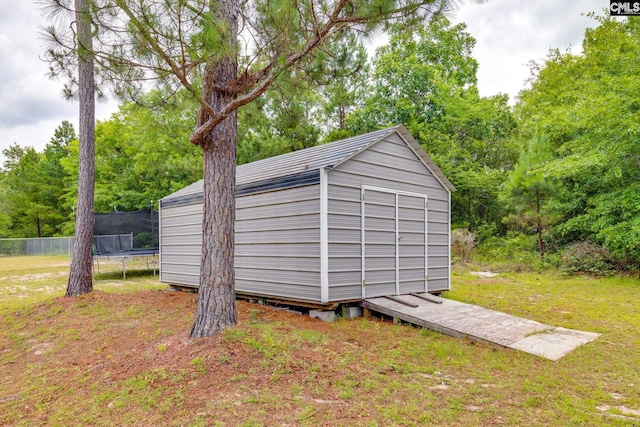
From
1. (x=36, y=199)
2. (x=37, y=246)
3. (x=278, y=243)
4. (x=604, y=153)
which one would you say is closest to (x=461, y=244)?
(x=604, y=153)

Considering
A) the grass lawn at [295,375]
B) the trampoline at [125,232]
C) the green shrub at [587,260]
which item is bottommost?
the grass lawn at [295,375]

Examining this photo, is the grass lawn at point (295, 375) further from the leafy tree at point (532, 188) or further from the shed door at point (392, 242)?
the leafy tree at point (532, 188)

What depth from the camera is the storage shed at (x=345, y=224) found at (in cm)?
498

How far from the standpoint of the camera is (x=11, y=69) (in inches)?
341

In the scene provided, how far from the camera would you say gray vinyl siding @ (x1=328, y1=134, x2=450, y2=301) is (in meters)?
5.02

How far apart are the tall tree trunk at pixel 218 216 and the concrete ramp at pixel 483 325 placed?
2.27 meters

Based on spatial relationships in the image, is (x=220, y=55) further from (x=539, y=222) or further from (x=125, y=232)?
(x=539, y=222)

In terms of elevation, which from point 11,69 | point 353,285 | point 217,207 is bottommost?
point 353,285

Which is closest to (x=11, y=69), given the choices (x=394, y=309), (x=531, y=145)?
(x=394, y=309)

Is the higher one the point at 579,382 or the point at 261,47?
the point at 261,47

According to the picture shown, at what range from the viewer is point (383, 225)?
5645 mm

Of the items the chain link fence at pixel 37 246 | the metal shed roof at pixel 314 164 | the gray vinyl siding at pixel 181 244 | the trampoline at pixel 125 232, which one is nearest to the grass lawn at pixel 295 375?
the metal shed roof at pixel 314 164

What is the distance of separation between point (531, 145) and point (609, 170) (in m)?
2.38

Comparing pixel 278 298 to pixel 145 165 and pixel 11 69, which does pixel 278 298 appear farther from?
pixel 145 165
